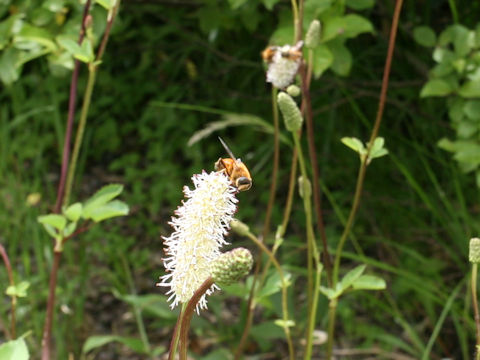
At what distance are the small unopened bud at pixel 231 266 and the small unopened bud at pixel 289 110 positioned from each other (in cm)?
44

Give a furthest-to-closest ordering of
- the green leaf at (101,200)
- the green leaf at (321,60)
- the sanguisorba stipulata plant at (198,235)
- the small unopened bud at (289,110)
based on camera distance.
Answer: the green leaf at (321,60) < the green leaf at (101,200) < the small unopened bud at (289,110) < the sanguisorba stipulata plant at (198,235)

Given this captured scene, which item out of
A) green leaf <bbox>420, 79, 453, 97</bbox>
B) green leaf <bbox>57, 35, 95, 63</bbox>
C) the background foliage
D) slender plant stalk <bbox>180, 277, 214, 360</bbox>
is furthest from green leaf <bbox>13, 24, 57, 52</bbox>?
slender plant stalk <bbox>180, 277, 214, 360</bbox>

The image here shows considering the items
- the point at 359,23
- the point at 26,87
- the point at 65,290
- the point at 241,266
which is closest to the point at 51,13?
the point at 359,23

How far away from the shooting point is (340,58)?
183 cm

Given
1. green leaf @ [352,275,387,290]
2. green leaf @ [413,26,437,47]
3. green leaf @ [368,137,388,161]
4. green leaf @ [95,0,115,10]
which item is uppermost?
green leaf @ [95,0,115,10]

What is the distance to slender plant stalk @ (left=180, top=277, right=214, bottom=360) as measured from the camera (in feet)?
2.44

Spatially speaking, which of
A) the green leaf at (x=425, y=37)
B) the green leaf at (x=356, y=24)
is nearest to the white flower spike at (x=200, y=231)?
the green leaf at (x=356, y=24)

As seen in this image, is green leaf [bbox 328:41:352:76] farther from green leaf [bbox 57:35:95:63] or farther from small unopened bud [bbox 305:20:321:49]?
green leaf [bbox 57:35:95:63]

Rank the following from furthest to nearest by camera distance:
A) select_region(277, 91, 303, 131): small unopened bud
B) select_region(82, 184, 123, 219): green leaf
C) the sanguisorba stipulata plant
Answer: select_region(82, 184, 123, 219): green leaf → select_region(277, 91, 303, 131): small unopened bud → the sanguisorba stipulata plant

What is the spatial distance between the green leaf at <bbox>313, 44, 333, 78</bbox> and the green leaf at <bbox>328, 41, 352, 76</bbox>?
14 cm

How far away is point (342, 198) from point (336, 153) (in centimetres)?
22

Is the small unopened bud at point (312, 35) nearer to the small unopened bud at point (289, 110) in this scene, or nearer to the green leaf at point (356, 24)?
the small unopened bud at point (289, 110)

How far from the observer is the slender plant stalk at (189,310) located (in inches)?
29.3

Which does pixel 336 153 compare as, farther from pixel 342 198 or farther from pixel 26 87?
pixel 26 87
